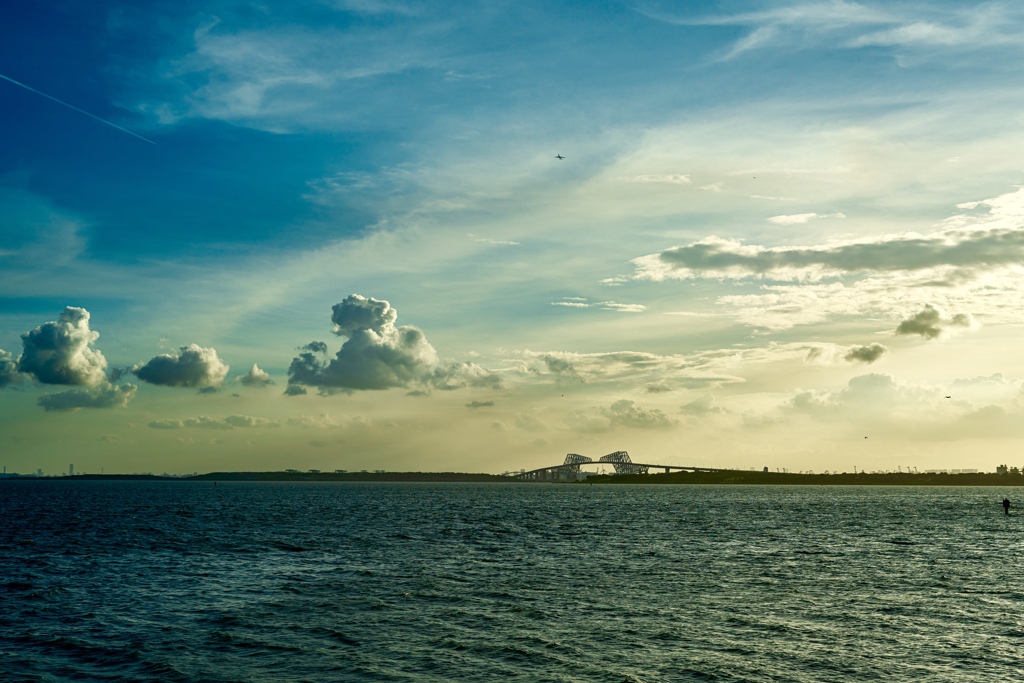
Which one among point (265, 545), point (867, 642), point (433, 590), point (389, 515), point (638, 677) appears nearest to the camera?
point (638, 677)

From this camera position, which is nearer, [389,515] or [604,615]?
[604,615]

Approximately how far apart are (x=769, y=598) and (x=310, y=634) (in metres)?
33.4

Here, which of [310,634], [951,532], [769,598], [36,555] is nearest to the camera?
[310,634]

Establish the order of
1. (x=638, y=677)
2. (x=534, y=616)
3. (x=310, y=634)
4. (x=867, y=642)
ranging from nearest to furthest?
(x=638, y=677) → (x=867, y=642) → (x=310, y=634) → (x=534, y=616)

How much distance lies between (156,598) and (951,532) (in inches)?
4408

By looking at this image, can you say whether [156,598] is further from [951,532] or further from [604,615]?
[951,532]

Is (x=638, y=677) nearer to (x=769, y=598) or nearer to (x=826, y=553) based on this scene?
(x=769, y=598)

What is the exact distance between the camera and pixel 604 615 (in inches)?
2080

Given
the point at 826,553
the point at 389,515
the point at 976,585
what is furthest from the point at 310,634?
the point at 389,515

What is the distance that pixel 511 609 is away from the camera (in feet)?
181

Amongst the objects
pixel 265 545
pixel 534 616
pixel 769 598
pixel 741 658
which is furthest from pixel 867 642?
pixel 265 545

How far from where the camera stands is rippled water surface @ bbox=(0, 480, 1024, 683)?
41.0m

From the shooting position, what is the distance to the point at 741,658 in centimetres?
4188

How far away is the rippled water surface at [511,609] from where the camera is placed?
4097 cm
